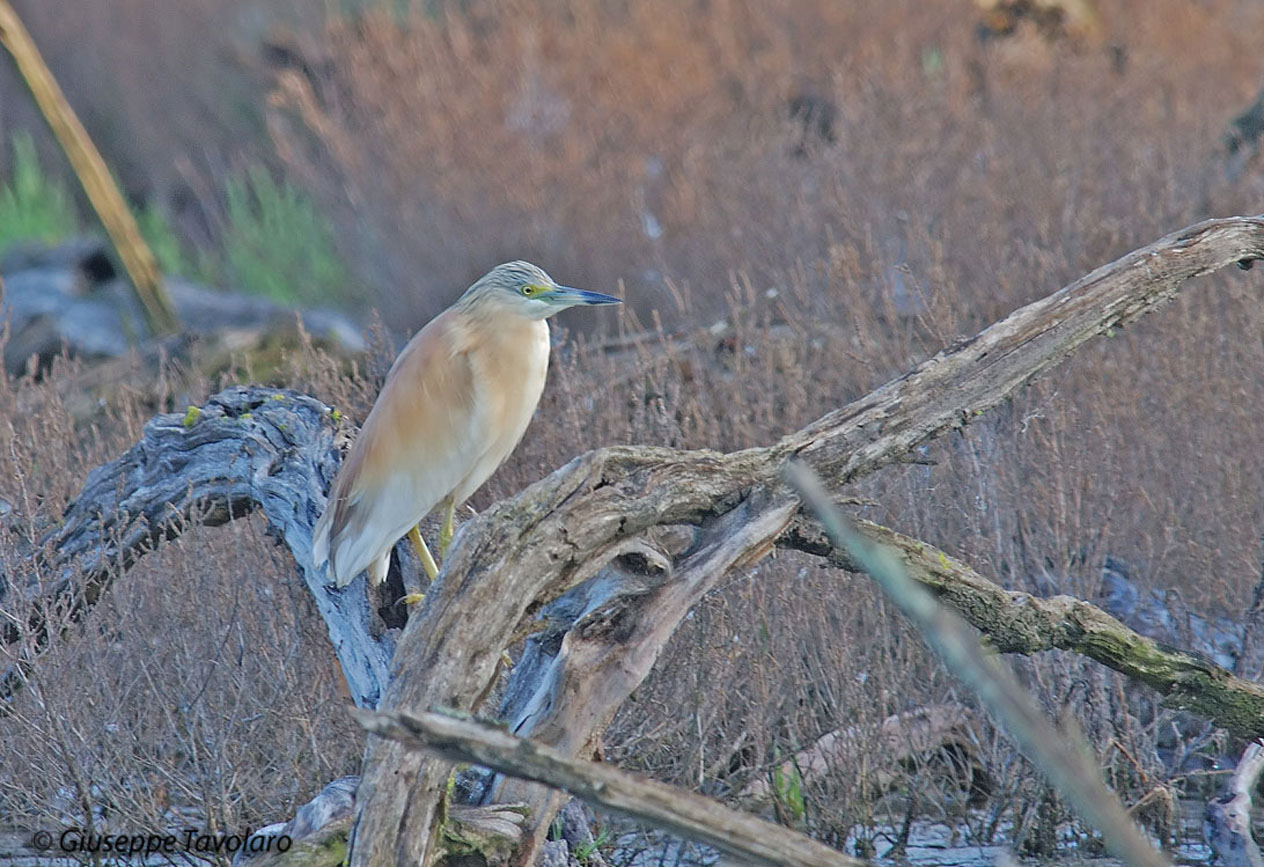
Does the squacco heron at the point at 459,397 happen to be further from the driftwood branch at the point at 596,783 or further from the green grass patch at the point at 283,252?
the green grass patch at the point at 283,252

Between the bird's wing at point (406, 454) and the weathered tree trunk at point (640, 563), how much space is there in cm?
17

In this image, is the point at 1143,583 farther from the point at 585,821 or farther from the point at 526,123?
the point at 526,123

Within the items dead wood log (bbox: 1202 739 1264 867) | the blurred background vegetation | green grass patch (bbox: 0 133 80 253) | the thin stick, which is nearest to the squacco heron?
the blurred background vegetation

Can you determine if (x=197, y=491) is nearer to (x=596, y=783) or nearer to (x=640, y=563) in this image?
(x=640, y=563)

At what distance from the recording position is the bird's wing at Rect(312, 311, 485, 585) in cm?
316

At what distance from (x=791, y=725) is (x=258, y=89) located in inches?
399

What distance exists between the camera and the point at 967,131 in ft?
24.6

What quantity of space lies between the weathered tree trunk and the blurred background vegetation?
19.4 inches

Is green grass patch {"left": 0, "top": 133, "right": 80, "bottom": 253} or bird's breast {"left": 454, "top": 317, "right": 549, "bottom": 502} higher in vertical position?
bird's breast {"left": 454, "top": 317, "right": 549, "bottom": 502}

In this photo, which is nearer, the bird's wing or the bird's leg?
the bird's wing

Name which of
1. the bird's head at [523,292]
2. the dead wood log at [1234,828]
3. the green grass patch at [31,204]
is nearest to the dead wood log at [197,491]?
the bird's head at [523,292]

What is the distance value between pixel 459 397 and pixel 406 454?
19cm

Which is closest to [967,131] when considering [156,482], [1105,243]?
[1105,243]

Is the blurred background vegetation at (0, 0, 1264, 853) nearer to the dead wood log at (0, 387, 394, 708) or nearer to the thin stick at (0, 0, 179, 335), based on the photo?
the dead wood log at (0, 387, 394, 708)
